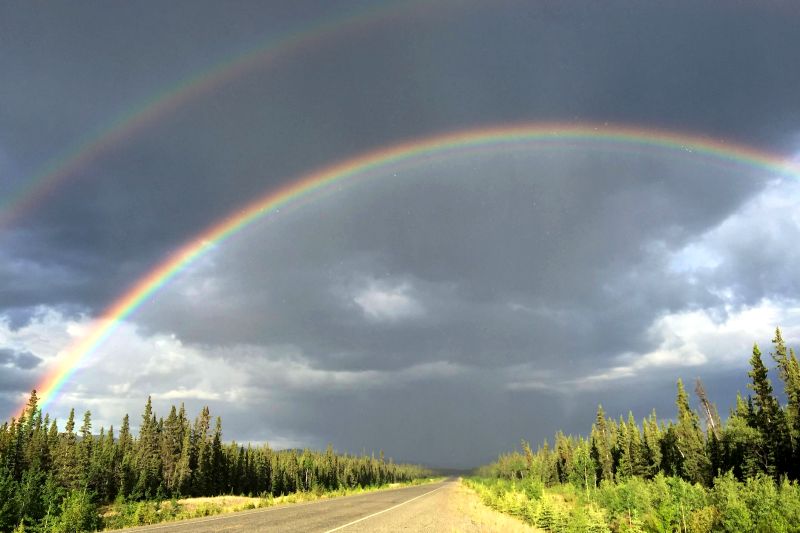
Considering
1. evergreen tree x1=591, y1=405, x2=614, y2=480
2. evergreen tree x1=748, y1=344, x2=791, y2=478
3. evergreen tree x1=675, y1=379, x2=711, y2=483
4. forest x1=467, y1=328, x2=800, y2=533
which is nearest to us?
forest x1=467, y1=328, x2=800, y2=533

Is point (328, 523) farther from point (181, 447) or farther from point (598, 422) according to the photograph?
point (598, 422)

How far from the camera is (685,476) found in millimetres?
86062

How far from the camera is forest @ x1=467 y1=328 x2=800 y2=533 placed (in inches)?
842

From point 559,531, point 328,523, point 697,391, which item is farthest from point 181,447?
point 697,391

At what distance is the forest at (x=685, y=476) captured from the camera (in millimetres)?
21375

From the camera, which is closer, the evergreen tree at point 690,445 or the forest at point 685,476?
the forest at point 685,476

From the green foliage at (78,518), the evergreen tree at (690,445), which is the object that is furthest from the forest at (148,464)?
the evergreen tree at (690,445)

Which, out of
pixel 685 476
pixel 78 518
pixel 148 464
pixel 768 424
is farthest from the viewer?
pixel 148 464

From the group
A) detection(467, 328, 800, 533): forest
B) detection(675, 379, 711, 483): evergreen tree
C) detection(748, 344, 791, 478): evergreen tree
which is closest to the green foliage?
detection(467, 328, 800, 533): forest

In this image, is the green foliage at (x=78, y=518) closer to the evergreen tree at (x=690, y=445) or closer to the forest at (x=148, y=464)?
the forest at (x=148, y=464)

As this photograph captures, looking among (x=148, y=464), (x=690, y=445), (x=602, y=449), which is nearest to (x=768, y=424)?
(x=690, y=445)

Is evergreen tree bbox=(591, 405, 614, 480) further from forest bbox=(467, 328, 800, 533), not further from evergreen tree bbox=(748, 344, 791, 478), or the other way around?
evergreen tree bbox=(748, 344, 791, 478)

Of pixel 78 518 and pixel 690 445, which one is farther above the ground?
pixel 78 518

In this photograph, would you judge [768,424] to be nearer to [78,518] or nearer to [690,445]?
[690,445]
